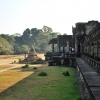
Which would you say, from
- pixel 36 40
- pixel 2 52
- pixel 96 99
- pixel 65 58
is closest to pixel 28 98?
pixel 96 99

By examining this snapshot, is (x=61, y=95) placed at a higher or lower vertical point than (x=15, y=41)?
lower

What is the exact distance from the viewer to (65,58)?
39.4 meters

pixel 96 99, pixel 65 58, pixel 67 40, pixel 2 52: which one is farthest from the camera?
pixel 2 52

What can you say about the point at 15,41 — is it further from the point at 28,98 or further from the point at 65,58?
A: the point at 28,98

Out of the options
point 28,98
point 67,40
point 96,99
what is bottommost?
point 28,98

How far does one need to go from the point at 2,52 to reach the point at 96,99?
81.1 m

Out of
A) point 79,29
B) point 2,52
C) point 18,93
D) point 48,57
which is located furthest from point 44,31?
point 18,93

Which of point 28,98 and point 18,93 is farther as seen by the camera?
point 18,93

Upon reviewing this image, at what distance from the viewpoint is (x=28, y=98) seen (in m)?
12.9

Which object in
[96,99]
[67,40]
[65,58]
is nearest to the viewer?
[96,99]

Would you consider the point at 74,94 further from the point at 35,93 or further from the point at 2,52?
the point at 2,52

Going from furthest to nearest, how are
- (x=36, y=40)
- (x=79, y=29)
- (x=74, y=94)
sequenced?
(x=36, y=40)
(x=79, y=29)
(x=74, y=94)

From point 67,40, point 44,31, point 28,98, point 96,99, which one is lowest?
point 28,98

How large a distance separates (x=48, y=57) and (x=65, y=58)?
18.1 meters
